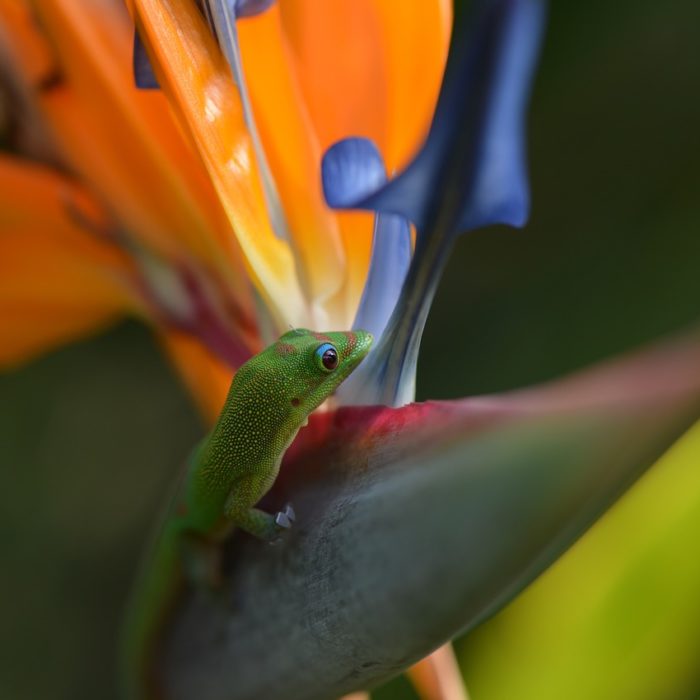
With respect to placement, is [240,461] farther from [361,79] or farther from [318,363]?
[361,79]

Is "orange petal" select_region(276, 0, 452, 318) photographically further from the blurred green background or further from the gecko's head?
the blurred green background

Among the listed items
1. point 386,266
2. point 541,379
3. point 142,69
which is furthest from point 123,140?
point 541,379

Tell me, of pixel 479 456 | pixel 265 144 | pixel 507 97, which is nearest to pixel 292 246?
pixel 265 144

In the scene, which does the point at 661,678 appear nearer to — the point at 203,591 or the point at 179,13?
the point at 203,591

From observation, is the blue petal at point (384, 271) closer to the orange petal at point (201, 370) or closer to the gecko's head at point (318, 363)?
the gecko's head at point (318, 363)

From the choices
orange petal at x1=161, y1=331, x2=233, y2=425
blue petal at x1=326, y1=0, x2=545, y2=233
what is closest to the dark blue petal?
blue petal at x1=326, y1=0, x2=545, y2=233

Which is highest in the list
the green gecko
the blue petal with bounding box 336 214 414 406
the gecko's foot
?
the blue petal with bounding box 336 214 414 406
